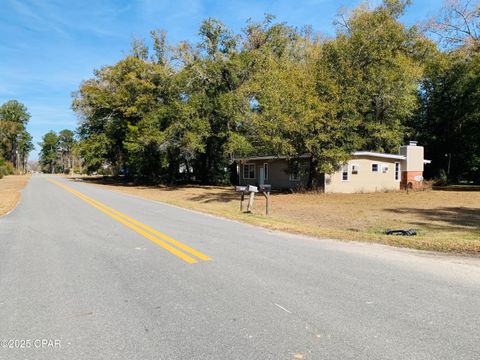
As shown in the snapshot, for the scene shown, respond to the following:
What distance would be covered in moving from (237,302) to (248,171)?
101 ft

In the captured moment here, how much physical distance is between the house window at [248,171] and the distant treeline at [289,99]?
59.5 inches

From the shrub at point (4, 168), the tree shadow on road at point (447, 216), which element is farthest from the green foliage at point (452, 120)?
the shrub at point (4, 168)

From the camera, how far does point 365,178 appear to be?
2744 cm

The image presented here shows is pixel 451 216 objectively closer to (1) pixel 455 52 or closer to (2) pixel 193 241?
(2) pixel 193 241

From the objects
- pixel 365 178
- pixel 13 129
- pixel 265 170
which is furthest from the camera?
pixel 13 129

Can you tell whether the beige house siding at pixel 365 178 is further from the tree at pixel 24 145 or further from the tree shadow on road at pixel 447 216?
the tree at pixel 24 145

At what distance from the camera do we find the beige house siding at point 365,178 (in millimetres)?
26359

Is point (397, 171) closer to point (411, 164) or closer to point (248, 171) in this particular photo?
point (411, 164)

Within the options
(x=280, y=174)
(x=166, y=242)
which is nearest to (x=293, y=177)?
(x=280, y=174)

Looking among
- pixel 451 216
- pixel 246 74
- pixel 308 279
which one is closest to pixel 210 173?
pixel 246 74

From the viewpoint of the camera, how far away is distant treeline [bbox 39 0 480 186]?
23781mm

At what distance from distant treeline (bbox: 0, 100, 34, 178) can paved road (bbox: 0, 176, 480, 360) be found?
9864 cm

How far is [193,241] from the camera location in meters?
8.04

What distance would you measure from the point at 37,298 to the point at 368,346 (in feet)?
12.2
